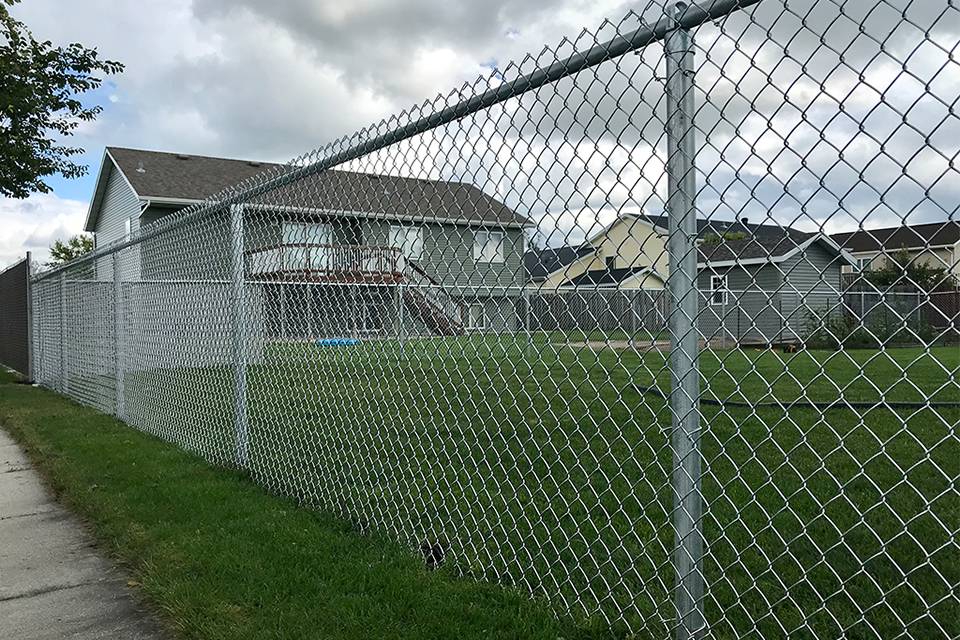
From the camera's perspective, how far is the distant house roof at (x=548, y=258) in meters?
2.38

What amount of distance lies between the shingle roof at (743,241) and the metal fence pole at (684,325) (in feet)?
0.20

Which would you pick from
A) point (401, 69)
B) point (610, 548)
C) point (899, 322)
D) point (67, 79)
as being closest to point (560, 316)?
point (610, 548)

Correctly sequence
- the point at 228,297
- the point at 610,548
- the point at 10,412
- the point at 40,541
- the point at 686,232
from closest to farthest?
the point at 686,232, the point at 610,548, the point at 40,541, the point at 228,297, the point at 10,412

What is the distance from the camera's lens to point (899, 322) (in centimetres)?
172

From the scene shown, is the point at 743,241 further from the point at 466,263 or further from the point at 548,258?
the point at 466,263

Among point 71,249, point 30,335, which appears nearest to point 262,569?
point 30,335

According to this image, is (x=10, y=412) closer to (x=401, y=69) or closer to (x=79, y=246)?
(x=401, y=69)

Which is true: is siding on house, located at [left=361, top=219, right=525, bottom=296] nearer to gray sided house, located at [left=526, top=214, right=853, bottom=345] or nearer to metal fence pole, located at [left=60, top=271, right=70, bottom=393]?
gray sided house, located at [left=526, top=214, right=853, bottom=345]

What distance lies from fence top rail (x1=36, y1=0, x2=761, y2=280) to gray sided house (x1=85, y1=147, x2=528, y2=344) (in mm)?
105

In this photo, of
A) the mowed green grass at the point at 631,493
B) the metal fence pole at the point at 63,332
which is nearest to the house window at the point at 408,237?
the mowed green grass at the point at 631,493

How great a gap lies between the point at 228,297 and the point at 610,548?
3.05m

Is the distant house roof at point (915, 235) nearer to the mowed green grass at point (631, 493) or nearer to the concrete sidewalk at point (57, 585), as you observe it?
the mowed green grass at point (631, 493)

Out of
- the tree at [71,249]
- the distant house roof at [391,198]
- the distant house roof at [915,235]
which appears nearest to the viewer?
the distant house roof at [915,235]

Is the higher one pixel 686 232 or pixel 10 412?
pixel 686 232
